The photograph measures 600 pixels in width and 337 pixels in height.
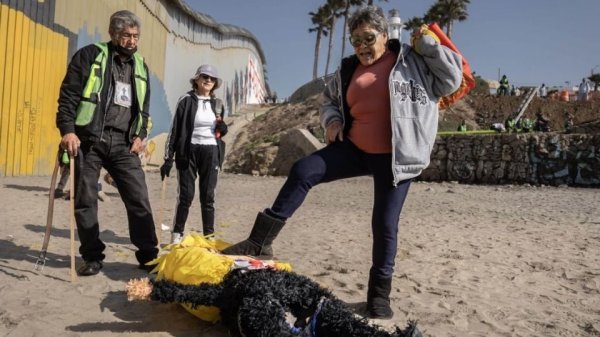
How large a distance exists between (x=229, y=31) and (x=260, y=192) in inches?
835

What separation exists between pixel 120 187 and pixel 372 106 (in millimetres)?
2057

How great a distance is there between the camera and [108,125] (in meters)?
3.97

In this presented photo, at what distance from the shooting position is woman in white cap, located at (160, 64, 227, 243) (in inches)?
200

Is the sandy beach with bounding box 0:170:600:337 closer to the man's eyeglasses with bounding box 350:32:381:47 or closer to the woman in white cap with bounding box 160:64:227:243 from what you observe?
the woman in white cap with bounding box 160:64:227:243

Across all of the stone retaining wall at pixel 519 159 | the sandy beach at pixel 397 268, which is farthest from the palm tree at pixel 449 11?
the sandy beach at pixel 397 268

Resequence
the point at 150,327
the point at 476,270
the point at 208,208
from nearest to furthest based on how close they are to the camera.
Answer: the point at 150,327
the point at 476,270
the point at 208,208

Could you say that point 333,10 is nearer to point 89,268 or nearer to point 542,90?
point 542,90

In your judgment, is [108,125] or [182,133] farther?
[182,133]

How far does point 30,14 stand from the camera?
401 inches

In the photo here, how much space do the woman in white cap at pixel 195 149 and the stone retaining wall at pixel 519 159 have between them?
11.0 m

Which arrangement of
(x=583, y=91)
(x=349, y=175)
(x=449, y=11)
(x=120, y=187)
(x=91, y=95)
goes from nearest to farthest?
(x=349, y=175) < (x=91, y=95) < (x=120, y=187) < (x=583, y=91) < (x=449, y=11)

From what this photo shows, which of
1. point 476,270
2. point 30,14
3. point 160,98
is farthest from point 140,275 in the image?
point 160,98

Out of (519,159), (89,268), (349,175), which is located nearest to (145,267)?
(89,268)

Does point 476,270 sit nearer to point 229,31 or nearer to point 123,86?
point 123,86
